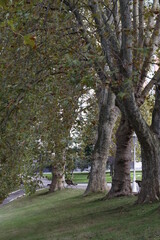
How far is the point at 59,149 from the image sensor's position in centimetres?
1134

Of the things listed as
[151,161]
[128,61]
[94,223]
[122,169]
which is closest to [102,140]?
[122,169]

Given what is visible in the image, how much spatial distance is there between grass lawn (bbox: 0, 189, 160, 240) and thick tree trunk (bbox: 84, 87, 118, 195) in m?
1.55

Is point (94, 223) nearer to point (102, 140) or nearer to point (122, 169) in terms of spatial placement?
point (122, 169)

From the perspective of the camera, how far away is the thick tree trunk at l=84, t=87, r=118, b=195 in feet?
61.0

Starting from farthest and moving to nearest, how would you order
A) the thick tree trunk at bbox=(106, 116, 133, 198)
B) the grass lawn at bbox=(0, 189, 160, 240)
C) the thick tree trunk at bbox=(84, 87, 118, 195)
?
the thick tree trunk at bbox=(84, 87, 118, 195), the thick tree trunk at bbox=(106, 116, 133, 198), the grass lawn at bbox=(0, 189, 160, 240)

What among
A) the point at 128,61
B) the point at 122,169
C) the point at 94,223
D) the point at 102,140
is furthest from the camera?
the point at 102,140

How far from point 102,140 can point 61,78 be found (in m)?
7.23

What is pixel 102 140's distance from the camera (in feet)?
62.2

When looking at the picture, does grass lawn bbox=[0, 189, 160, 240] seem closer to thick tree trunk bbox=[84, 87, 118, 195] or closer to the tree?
the tree

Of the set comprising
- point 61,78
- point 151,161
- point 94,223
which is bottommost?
point 94,223

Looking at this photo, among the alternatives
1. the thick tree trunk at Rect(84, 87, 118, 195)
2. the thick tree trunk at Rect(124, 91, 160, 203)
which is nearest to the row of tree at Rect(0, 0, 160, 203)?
the thick tree trunk at Rect(124, 91, 160, 203)

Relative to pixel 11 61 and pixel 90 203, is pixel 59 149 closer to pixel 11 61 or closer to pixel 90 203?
pixel 11 61

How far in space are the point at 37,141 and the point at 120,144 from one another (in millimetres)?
5292

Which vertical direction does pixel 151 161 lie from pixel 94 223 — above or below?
above
